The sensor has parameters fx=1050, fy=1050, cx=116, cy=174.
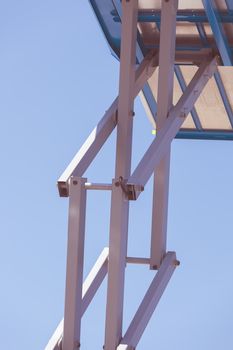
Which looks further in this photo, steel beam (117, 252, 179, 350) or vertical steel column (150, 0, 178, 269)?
vertical steel column (150, 0, 178, 269)

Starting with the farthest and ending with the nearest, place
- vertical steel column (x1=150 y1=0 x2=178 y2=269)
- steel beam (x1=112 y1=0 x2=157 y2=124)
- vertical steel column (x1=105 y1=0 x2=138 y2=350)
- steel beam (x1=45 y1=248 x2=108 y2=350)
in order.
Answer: steel beam (x1=112 y1=0 x2=157 y2=124) → vertical steel column (x1=150 y1=0 x2=178 y2=269) → steel beam (x1=45 y1=248 x2=108 y2=350) → vertical steel column (x1=105 y1=0 x2=138 y2=350)

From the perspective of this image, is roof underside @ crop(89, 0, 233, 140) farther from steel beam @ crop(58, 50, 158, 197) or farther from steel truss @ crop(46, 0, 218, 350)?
steel beam @ crop(58, 50, 158, 197)

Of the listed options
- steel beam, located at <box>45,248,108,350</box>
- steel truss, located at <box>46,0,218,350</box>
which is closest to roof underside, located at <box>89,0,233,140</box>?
steel truss, located at <box>46,0,218,350</box>

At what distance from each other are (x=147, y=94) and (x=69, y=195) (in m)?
4.22

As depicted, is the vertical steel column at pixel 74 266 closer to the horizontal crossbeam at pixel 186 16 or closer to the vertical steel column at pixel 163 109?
the vertical steel column at pixel 163 109

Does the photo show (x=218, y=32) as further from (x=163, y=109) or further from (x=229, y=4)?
(x=163, y=109)

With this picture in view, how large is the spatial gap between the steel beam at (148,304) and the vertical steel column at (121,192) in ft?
0.41

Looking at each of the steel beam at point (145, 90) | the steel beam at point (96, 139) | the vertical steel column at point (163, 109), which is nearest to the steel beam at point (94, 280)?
the vertical steel column at point (163, 109)

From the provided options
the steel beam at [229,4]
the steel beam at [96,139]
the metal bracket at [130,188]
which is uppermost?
the steel beam at [229,4]

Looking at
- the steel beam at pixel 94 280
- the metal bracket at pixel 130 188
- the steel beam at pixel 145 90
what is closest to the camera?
the metal bracket at pixel 130 188

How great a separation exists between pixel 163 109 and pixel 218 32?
4.17 feet

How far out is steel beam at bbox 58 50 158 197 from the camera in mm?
10070

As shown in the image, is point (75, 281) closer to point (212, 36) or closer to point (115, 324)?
point (115, 324)

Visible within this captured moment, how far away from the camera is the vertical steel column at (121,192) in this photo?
32.8 ft
